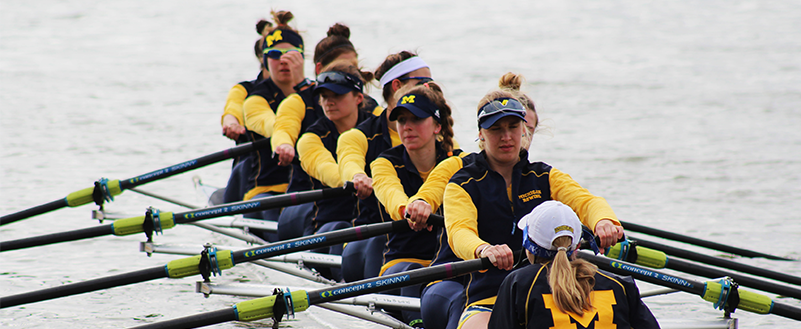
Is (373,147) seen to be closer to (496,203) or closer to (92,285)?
(496,203)

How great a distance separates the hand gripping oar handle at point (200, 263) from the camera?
3.63 meters

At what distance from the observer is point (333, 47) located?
5.53 metres

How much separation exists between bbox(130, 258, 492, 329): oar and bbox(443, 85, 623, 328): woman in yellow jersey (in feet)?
0.50

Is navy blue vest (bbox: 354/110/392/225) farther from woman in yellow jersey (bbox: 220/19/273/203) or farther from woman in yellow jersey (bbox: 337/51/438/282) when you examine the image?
woman in yellow jersey (bbox: 220/19/273/203)

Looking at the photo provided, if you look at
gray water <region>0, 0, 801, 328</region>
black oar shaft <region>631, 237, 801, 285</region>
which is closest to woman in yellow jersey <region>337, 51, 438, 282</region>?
gray water <region>0, 0, 801, 328</region>

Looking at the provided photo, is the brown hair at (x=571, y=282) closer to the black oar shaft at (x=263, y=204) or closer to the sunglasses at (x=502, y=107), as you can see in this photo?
the sunglasses at (x=502, y=107)

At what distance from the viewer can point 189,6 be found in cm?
2431

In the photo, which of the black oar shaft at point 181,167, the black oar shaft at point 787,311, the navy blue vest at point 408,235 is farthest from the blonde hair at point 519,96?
the black oar shaft at point 181,167

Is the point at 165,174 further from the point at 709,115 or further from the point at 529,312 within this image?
the point at 709,115

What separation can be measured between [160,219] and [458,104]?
10.9 meters

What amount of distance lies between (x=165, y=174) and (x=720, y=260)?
401cm

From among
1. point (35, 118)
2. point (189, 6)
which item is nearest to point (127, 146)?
point (35, 118)

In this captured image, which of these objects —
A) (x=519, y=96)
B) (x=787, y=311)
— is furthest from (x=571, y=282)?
(x=519, y=96)

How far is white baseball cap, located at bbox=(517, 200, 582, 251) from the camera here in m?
2.40
